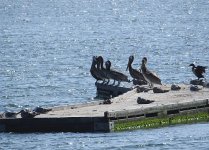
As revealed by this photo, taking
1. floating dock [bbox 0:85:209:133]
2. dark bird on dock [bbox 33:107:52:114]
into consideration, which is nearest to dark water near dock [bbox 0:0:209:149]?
floating dock [bbox 0:85:209:133]

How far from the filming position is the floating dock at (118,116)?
246 ft

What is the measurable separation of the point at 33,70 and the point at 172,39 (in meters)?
41.8

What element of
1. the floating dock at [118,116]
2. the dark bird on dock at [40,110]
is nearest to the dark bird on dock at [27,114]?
the floating dock at [118,116]

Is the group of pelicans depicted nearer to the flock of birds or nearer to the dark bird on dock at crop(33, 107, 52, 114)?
the flock of birds

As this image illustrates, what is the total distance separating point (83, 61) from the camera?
4978 inches

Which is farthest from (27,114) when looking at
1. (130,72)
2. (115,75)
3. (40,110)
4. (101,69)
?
(101,69)

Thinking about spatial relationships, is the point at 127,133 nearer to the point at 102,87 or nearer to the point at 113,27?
the point at 102,87

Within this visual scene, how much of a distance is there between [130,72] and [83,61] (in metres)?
35.9

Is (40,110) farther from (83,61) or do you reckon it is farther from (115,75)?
(83,61)

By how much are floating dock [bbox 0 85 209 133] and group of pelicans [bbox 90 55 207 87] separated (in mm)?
5966

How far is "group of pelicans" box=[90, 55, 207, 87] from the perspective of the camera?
8825 cm

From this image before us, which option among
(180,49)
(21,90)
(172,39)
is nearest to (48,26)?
(172,39)

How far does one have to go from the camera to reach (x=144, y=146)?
7181 centimetres

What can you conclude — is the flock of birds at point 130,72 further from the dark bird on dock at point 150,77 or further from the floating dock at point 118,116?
the floating dock at point 118,116
